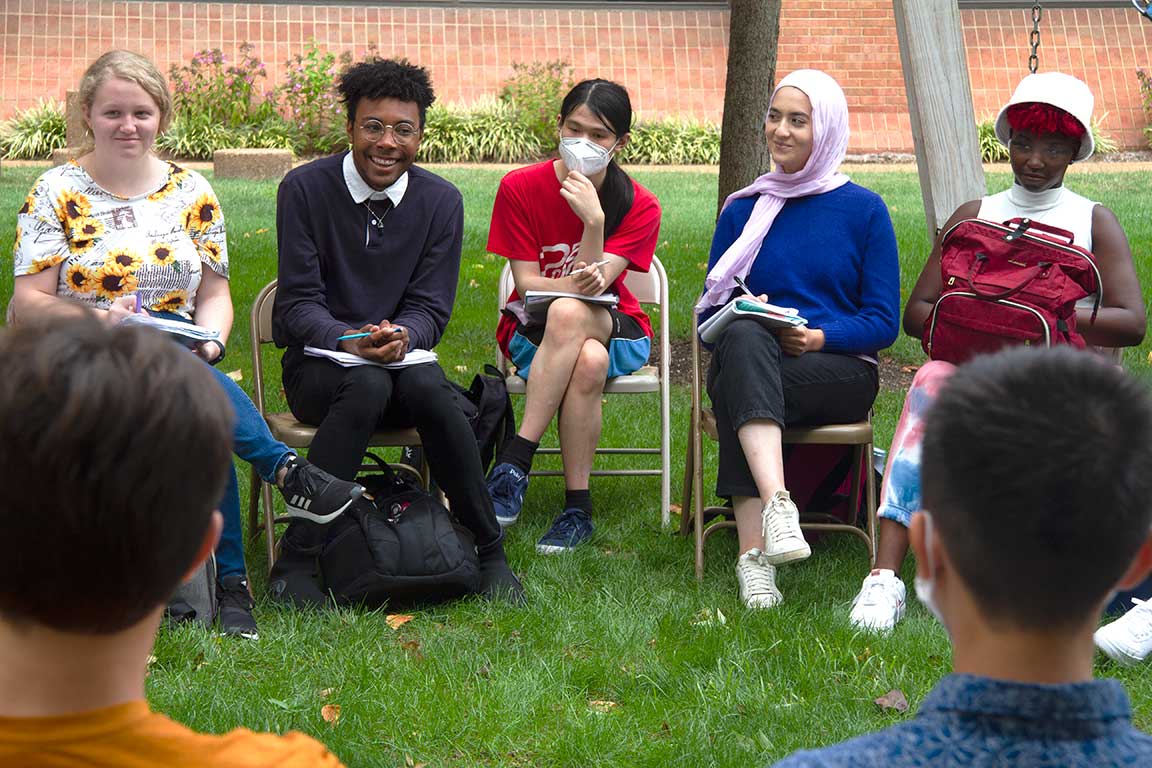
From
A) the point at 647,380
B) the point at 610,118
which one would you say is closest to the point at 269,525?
the point at 647,380

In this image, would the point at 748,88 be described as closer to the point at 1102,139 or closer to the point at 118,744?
the point at 118,744

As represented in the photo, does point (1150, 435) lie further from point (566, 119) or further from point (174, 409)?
point (566, 119)

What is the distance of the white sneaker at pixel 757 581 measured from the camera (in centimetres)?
421

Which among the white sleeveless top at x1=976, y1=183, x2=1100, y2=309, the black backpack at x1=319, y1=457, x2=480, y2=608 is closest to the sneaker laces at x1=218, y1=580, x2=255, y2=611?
the black backpack at x1=319, y1=457, x2=480, y2=608

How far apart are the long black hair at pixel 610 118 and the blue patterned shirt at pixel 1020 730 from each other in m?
3.65

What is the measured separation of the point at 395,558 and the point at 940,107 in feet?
9.81

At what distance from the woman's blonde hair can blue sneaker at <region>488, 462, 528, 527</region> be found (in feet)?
5.42

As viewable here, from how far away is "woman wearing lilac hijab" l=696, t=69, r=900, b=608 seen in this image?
14.2 ft

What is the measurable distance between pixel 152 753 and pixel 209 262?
3.21m

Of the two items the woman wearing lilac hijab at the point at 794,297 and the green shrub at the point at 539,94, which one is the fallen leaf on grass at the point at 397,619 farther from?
the green shrub at the point at 539,94

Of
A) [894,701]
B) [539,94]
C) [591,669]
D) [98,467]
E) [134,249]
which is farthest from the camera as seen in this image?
[539,94]

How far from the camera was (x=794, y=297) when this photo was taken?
15.2 feet

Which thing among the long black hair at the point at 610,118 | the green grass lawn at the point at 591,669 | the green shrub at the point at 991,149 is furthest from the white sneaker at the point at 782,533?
the green shrub at the point at 991,149

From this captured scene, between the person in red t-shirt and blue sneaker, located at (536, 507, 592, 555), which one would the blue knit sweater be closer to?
the person in red t-shirt
